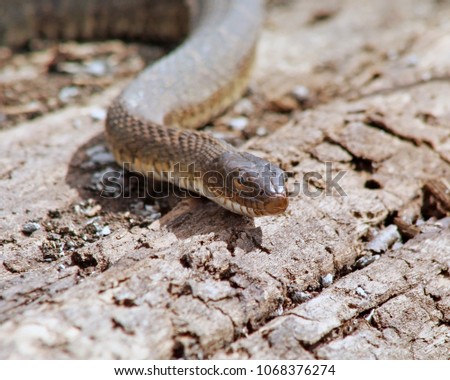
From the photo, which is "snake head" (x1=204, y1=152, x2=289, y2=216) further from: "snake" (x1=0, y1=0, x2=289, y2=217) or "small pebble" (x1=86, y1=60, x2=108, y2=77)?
"small pebble" (x1=86, y1=60, x2=108, y2=77)

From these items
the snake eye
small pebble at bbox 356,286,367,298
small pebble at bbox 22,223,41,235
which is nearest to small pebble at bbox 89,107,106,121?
small pebble at bbox 22,223,41,235

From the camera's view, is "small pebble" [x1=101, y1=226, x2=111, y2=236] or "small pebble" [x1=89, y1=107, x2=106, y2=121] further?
"small pebble" [x1=89, y1=107, x2=106, y2=121]

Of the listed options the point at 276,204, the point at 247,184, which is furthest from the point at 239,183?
the point at 276,204

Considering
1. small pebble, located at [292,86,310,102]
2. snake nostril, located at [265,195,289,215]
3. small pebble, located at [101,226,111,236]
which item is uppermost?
snake nostril, located at [265,195,289,215]

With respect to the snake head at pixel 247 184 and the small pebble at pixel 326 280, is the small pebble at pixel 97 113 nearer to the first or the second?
the snake head at pixel 247 184

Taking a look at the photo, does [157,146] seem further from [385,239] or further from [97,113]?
[385,239]

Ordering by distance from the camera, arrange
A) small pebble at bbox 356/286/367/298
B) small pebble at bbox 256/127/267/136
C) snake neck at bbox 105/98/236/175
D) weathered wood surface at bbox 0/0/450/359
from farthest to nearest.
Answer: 1. small pebble at bbox 256/127/267/136
2. snake neck at bbox 105/98/236/175
3. small pebble at bbox 356/286/367/298
4. weathered wood surface at bbox 0/0/450/359

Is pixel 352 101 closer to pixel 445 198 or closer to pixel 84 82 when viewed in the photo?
pixel 445 198
